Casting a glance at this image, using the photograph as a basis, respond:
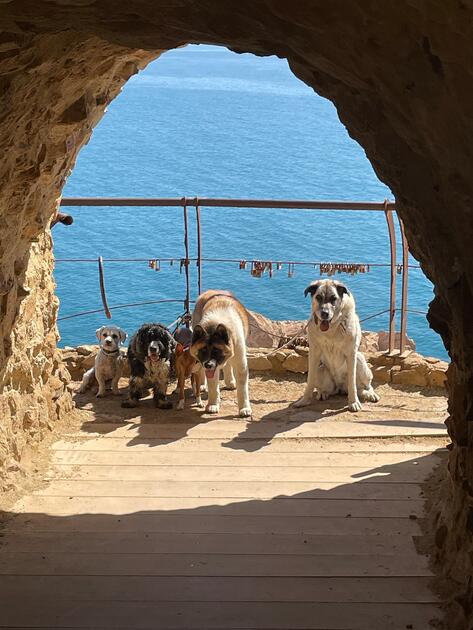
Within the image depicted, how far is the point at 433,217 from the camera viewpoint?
308cm

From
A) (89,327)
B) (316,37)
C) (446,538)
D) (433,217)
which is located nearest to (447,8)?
(316,37)

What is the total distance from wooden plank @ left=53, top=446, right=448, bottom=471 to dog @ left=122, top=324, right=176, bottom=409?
1154 mm

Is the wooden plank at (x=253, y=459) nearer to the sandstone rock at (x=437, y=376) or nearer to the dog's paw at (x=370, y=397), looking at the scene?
the dog's paw at (x=370, y=397)

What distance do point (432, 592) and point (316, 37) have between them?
2477 mm

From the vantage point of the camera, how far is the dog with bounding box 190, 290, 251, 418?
6.61 m

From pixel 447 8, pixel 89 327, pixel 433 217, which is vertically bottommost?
pixel 89 327

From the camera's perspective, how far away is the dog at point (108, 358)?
7.28 metres

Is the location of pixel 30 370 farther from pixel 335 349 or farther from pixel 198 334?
pixel 335 349

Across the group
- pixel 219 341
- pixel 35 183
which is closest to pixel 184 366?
pixel 219 341

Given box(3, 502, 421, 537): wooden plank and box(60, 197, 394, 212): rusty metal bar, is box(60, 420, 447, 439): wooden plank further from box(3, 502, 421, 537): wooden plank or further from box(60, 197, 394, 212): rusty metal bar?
box(60, 197, 394, 212): rusty metal bar

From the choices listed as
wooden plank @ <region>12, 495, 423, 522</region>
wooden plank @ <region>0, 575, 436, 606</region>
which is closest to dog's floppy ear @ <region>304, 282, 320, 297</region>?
wooden plank @ <region>12, 495, 423, 522</region>

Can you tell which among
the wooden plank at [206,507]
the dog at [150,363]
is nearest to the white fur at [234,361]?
the dog at [150,363]

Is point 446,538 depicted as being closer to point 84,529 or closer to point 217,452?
point 84,529

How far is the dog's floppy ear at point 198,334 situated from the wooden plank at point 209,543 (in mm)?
2340
